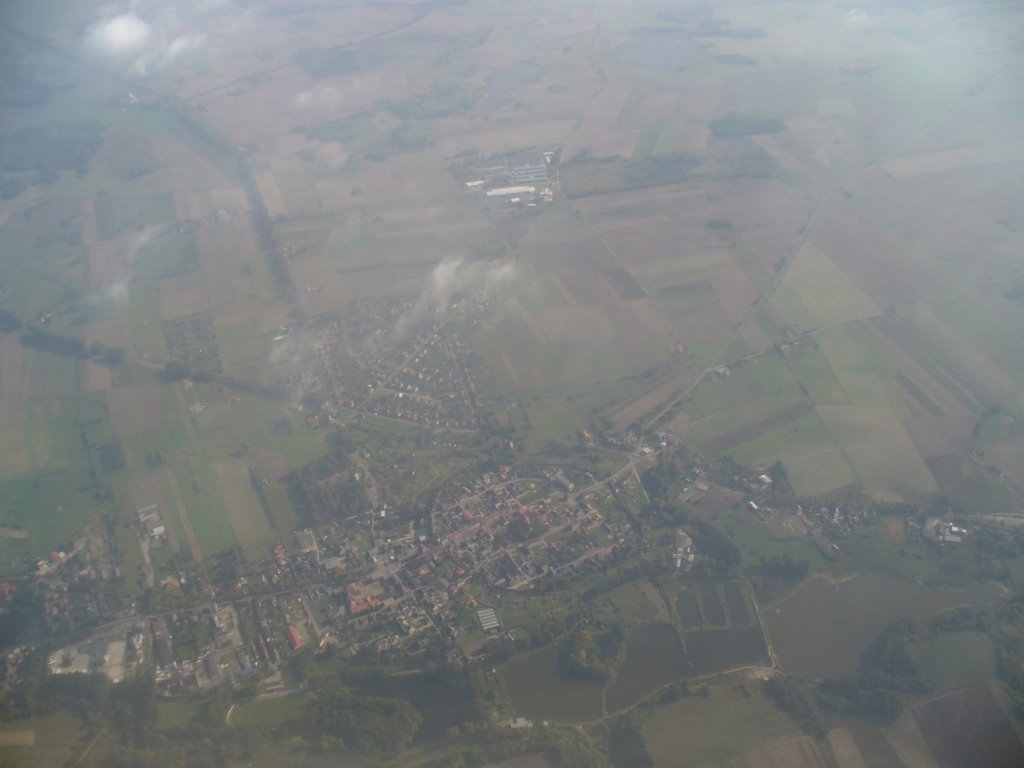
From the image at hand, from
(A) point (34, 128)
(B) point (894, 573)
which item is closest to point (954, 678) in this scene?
(B) point (894, 573)

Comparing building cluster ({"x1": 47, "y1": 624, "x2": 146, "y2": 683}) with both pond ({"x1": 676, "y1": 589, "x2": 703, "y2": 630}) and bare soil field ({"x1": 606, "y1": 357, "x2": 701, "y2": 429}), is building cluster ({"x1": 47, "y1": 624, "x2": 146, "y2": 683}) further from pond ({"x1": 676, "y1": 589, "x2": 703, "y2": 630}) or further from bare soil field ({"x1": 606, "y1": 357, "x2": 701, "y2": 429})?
bare soil field ({"x1": 606, "y1": 357, "x2": 701, "y2": 429})

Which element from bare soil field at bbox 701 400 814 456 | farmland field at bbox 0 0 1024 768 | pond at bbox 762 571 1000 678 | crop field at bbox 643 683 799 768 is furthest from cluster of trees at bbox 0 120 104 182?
pond at bbox 762 571 1000 678

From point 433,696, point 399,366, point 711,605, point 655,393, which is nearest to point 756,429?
point 655,393

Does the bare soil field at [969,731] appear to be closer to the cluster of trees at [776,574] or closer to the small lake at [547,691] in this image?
the cluster of trees at [776,574]

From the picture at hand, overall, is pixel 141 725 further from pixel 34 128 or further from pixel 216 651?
pixel 34 128

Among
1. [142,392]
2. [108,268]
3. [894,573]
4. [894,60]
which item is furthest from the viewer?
[894,60]

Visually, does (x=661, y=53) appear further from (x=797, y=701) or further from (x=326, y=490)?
(x=797, y=701)
